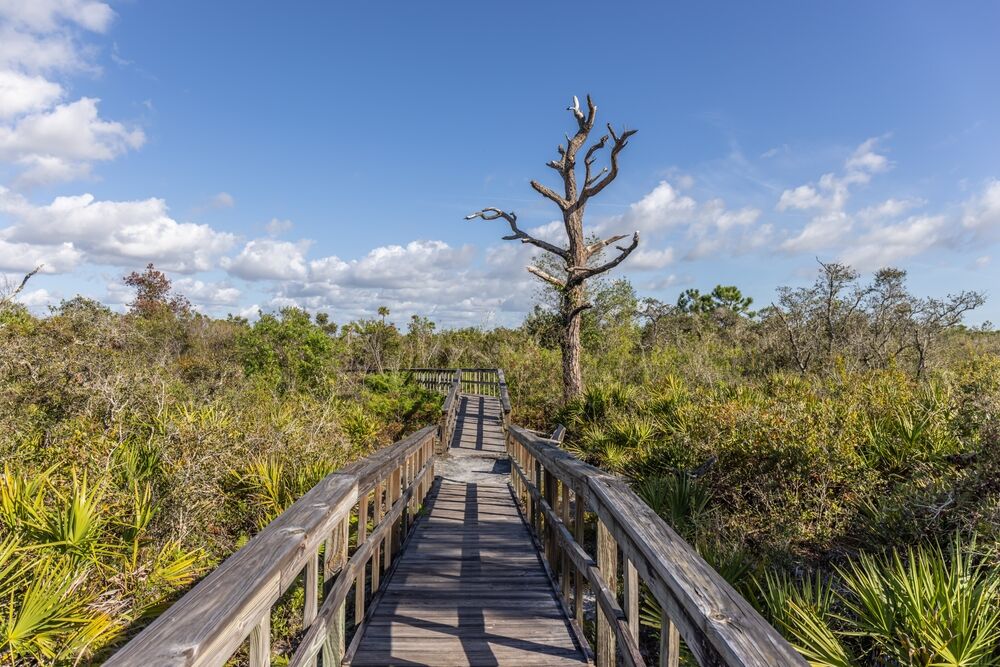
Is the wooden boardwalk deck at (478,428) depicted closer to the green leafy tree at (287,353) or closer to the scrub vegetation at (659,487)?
the scrub vegetation at (659,487)

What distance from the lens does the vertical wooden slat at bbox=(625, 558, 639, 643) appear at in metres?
2.35

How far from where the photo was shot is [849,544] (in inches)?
213

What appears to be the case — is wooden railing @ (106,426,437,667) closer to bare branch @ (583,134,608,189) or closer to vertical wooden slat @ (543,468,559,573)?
vertical wooden slat @ (543,468,559,573)

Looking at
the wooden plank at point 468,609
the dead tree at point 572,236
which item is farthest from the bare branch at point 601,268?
the wooden plank at point 468,609

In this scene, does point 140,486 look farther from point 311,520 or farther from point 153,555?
point 311,520

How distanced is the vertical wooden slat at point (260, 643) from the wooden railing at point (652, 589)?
1.37 metres

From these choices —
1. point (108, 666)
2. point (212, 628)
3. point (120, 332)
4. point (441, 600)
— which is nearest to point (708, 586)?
point (212, 628)

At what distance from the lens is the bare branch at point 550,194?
16.0 m

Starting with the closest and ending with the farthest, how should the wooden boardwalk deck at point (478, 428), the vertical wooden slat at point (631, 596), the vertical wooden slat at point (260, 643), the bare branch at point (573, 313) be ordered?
the vertical wooden slat at point (260, 643) < the vertical wooden slat at point (631, 596) < the wooden boardwalk deck at point (478, 428) < the bare branch at point (573, 313)

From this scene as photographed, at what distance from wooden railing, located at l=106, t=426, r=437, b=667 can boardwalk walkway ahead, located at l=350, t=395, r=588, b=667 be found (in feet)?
0.74

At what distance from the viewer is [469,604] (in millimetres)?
3824

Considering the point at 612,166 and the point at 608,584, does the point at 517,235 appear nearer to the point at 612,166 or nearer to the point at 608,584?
the point at 612,166

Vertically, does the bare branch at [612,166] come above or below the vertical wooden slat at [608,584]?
above

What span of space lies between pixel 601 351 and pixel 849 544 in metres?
17.1
